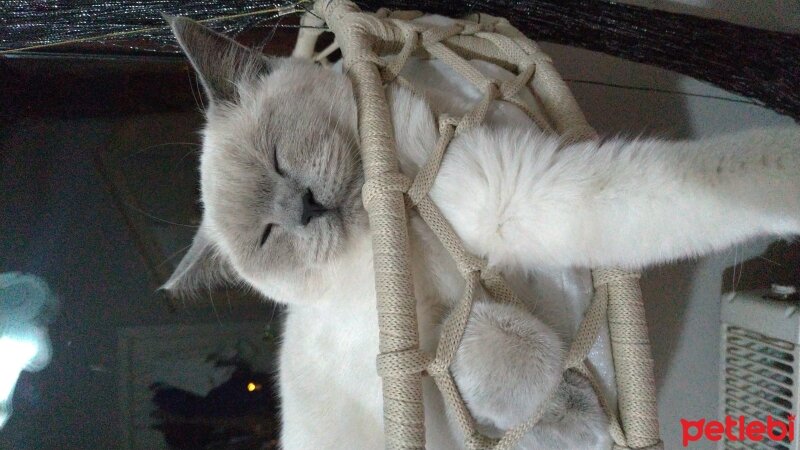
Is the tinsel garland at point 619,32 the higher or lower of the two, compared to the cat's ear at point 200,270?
higher

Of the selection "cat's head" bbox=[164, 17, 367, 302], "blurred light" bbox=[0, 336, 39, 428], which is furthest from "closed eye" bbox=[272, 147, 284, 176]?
"blurred light" bbox=[0, 336, 39, 428]

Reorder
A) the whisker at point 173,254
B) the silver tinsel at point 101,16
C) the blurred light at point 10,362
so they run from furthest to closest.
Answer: the whisker at point 173,254
the blurred light at point 10,362
the silver tinsel at point 101,16

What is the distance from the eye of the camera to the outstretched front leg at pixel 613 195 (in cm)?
54

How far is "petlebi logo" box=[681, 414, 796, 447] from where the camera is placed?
807 millimetres

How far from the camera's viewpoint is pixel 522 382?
607 millimetres

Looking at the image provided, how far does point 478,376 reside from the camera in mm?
602

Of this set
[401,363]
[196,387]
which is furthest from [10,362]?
[401,363]

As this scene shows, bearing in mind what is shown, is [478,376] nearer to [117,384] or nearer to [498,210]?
[498,210]

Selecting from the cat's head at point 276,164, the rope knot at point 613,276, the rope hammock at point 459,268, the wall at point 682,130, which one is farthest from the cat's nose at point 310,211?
the wall at point 682,130

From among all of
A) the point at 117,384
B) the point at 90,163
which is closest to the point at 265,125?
the point at 90,163

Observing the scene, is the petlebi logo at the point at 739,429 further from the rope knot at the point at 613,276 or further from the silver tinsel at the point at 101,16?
the silver tinsel at the point at 101,16

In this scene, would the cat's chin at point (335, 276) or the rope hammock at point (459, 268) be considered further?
the cat's chin at point (335, 276)

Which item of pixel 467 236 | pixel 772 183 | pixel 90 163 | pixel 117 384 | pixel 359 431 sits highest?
pixel 772 183

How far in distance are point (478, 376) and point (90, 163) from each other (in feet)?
2.99
